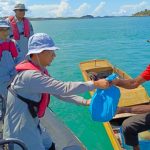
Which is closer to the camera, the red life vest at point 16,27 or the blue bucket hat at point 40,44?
the blue bucket hat at point 40,44

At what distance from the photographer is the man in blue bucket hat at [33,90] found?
11.1 ft

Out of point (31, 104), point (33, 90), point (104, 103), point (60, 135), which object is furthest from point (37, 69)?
point (60, 135)

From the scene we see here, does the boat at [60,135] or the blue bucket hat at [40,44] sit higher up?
the blue bucket hat at [40,44]

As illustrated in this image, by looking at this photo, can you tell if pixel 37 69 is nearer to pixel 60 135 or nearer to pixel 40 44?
pixel 40 44

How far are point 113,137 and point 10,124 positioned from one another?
11.2 ft

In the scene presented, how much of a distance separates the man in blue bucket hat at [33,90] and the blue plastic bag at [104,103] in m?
0.27

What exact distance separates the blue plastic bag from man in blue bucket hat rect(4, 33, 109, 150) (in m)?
0.27

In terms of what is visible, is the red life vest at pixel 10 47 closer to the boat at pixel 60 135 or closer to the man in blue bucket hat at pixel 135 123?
the boat at pixel 60 135

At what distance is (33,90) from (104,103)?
839 mm

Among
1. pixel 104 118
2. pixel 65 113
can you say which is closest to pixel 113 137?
pixel 104 118

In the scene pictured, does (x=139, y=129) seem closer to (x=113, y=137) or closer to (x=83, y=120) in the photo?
(x=113, y=137)

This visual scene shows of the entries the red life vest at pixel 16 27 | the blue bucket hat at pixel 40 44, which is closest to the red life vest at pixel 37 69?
the blue bucket hat at pixel 40 44

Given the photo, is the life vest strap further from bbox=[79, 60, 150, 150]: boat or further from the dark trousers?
bbox=[79, 60, 150, 150]: boat

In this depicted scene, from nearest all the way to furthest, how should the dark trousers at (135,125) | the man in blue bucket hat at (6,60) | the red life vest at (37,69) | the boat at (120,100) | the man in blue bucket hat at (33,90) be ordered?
the man in blue bucket hat at (33,90), the red life vest at (37,69), the dark trousers at (135,125), the man in blue bucket hat at (6,60), the boat at (120,100)
